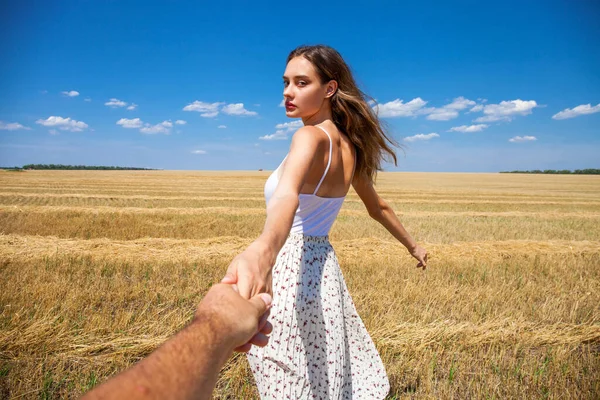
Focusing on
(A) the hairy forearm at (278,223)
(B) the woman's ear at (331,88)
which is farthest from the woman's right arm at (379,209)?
(A) the hairy forearm at (278,223)

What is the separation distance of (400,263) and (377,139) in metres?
5.15

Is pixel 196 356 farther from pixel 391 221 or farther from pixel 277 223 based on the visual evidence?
pixel 391 221

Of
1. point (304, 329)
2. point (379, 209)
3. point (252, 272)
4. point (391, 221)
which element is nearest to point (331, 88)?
point (379, 209)

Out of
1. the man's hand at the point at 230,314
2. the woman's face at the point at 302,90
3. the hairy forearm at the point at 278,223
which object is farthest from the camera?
the woman's face at the point at 302,90

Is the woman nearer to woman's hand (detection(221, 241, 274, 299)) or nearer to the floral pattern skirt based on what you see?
the floral pattern skirt

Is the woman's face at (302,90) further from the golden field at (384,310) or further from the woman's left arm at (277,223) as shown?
the golden field at (384,310)

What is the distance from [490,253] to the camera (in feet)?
24.9

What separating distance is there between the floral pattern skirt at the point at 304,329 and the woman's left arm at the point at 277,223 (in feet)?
1.66

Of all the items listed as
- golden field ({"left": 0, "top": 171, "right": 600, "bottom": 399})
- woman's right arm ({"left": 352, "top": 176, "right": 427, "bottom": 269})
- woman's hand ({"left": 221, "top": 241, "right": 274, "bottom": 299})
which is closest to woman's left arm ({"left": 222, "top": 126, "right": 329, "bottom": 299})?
woman's hand ({"left": 221, "top": 241, "right": 274, "bottom": 299})

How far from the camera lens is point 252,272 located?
0.73 meters

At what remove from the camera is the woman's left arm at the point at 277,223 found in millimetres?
726

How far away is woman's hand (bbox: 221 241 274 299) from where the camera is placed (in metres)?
0.70

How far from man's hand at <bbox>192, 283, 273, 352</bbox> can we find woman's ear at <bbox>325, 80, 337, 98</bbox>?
3.95ft

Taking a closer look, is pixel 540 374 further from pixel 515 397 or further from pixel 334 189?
pixel 334 189
